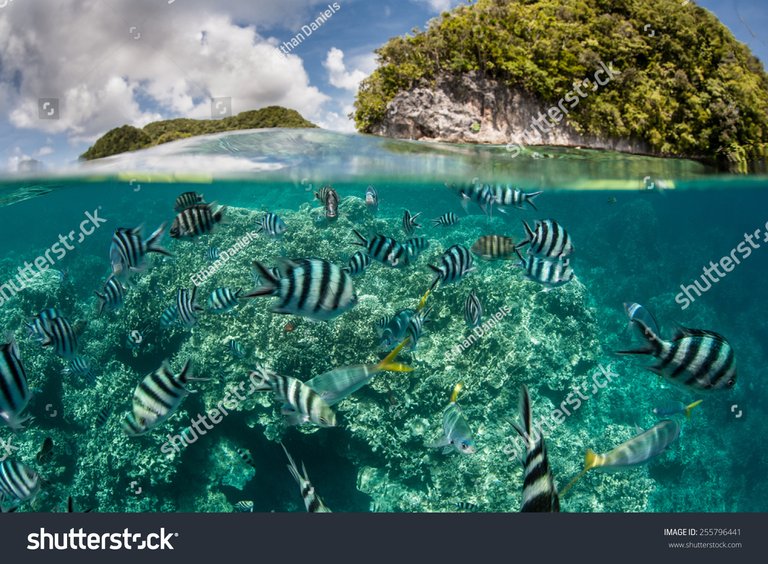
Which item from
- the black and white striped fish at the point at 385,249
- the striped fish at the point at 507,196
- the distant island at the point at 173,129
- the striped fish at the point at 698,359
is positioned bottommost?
the striped fish at the point at 698,359

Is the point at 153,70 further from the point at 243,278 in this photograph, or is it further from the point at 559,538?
the point at 559,538

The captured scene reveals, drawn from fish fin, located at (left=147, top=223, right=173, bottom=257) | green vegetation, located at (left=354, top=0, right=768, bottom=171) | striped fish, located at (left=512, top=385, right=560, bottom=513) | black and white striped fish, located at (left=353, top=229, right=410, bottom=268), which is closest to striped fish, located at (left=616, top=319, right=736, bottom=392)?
striped fish, located at (left=512, top=385, right=560, bottom=513)

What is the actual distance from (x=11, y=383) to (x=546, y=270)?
527 centimetres

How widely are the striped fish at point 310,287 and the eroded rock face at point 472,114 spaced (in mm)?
10855

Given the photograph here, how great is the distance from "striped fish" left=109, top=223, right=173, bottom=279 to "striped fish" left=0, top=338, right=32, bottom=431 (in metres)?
1.95

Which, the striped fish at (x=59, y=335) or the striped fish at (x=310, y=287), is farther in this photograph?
the striped fish at (x=59, y=335)

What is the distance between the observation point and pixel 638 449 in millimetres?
4172

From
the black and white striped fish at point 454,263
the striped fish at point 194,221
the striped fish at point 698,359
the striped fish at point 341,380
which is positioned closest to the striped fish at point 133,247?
the striped fish at point 194,221

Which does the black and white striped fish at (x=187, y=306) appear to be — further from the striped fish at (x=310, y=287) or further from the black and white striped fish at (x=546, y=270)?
the black and white striped fish at (x=546, y=270)

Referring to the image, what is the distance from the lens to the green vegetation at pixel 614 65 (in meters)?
13.4

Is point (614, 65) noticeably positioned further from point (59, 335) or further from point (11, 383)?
point (11, 383)

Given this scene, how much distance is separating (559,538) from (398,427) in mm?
5105

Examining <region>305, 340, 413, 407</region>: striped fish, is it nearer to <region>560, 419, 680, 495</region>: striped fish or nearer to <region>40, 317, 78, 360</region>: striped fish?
<region>560, 419, 680, 495</region>: striped fish

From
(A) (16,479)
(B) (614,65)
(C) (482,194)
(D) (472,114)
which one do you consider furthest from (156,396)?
(B) (614,65)
